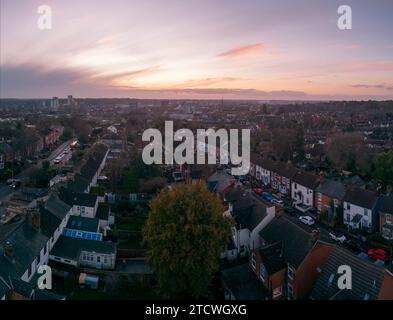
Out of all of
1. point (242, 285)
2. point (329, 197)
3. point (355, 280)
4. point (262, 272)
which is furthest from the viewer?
point (329, 197)

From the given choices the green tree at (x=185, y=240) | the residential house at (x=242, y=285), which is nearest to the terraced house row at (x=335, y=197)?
the residential house at (x=242, y=285)

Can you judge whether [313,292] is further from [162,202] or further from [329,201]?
[329,201]

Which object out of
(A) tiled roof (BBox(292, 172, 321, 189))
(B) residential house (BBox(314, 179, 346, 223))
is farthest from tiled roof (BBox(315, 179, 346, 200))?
(A) tiled roof (BBox(292, 172, 321, 189))

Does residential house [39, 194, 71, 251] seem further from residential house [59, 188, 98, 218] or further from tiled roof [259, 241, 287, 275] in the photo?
tiled roof [259, 241, 287, 275]

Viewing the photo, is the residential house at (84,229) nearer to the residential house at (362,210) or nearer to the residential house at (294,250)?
the residential house at (294,250)

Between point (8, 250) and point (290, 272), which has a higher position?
point (8, 250)

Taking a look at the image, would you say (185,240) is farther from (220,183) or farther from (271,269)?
(220,183)

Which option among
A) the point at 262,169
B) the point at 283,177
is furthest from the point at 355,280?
the point at 262,169
